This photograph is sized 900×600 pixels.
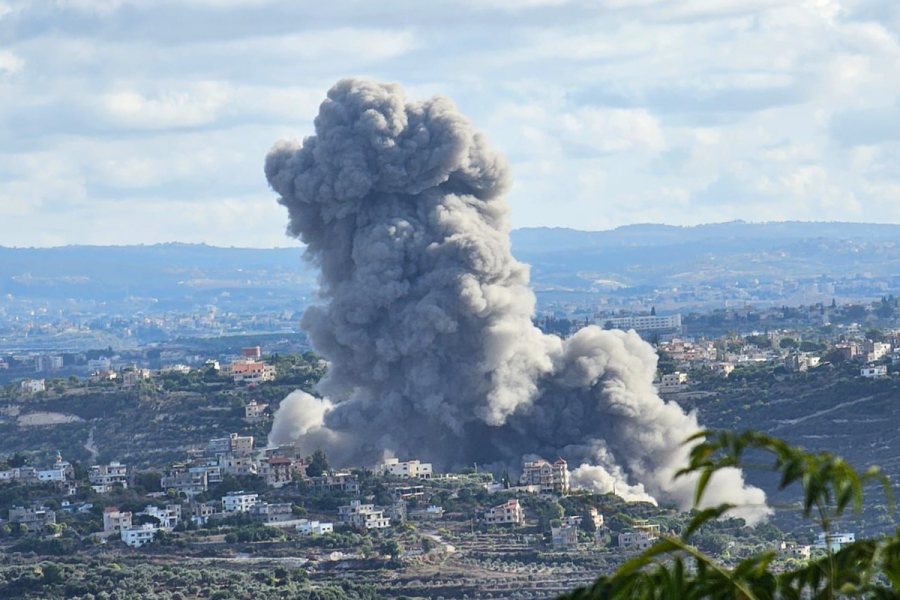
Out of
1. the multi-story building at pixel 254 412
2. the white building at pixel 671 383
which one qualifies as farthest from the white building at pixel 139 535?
the white building at pixel 671 383

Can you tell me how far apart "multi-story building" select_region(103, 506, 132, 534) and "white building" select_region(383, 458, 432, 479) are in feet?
29.3

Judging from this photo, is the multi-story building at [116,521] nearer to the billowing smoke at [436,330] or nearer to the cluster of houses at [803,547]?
the billowing smoke at [436,330]

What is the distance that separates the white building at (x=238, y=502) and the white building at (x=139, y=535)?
10.6 ft

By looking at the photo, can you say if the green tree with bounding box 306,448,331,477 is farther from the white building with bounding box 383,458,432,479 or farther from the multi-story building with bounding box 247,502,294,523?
the multi-story building with bounding box 247,502,294,523

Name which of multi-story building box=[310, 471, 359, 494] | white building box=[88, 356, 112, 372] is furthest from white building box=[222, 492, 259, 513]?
white building box=[88, 356, 112, 372]

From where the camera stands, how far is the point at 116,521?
2375 inches

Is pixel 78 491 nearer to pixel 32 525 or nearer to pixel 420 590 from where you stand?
pixel 32 525

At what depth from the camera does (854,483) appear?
12.4m

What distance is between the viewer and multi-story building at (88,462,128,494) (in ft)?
218

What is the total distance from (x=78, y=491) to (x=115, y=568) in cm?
1186

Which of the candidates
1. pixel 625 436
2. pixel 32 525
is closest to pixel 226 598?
pixel 32 525

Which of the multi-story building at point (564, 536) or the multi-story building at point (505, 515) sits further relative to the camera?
the multi-story building at point (505, 515)

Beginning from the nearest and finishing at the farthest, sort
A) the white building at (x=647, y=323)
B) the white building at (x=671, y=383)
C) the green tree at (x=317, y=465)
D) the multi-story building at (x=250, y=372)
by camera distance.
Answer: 1. the green tree at (x=317, y=465)
2. the white building at (x=671, y=383)
3. the multi-story building at (x=250, y=372)
4. the white building at (x=647, y=323)

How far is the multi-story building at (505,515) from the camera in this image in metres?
60.7
